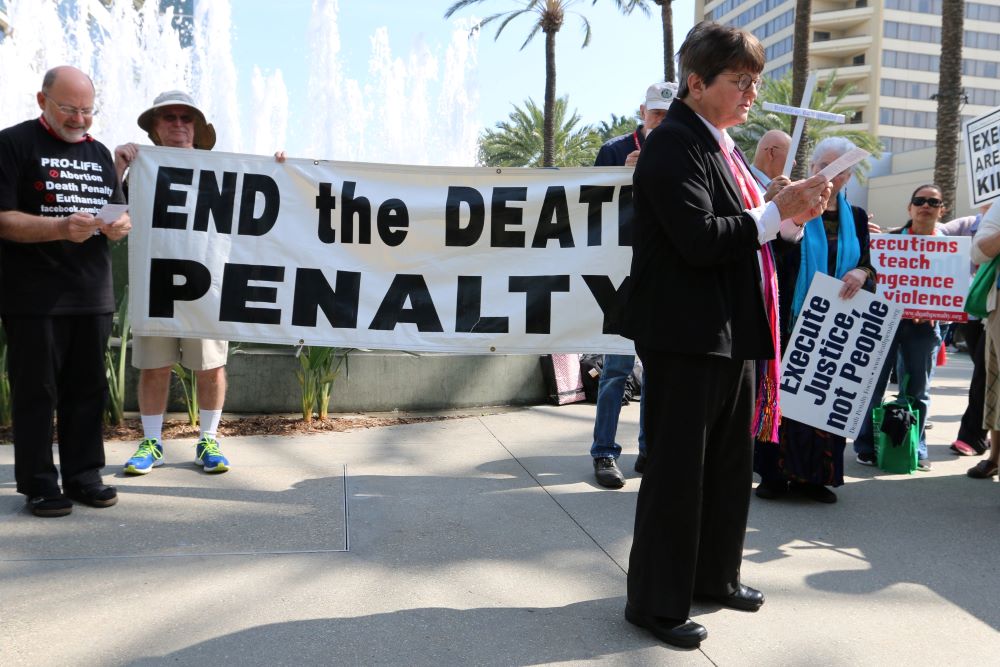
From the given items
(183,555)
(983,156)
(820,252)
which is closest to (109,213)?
(183,555)

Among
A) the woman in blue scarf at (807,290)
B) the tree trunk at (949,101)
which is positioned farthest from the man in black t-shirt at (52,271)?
the tree trunk at (949,101)

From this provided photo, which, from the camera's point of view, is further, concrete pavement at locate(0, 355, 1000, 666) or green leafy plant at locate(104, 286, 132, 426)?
green leafy plant at locate(104, 286, 132, 426)

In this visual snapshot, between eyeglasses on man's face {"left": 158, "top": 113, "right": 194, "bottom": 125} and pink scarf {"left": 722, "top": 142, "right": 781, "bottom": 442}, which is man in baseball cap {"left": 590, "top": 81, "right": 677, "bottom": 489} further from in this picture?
eyeglasses on man's face {"left": 158, "top": 113, "right": 194, "bottom": 125}

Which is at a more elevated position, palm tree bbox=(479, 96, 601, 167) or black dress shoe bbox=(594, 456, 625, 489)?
palm tree bbox=(479, 96, 601, 167)

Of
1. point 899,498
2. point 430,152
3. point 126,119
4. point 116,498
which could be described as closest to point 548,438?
point 899,498

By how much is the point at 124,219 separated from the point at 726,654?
318cm

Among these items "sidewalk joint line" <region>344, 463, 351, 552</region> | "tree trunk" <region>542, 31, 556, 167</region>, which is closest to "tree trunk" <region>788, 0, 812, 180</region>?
"tree trunk" <region>542, 31, 556, 167</region>

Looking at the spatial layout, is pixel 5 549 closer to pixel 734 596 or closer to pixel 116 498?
pixel 116 498

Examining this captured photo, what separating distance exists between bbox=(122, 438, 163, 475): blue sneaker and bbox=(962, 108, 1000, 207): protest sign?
209 inches

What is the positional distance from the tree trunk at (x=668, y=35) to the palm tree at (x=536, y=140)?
1857 cm

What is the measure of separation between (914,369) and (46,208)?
5243 mm

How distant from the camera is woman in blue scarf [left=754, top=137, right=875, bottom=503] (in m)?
4.56

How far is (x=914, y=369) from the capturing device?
5750 mm

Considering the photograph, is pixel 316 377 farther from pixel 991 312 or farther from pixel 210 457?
pixel 991 312
